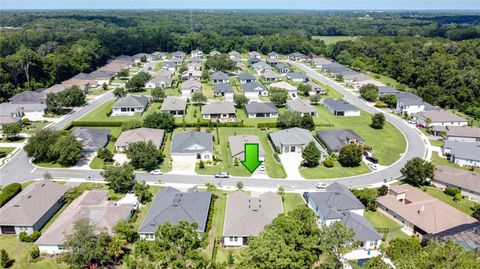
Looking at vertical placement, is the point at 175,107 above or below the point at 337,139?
below

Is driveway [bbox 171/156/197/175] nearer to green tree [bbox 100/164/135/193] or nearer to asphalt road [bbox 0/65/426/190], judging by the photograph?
asphalt road [bbox 0/65/426/190]

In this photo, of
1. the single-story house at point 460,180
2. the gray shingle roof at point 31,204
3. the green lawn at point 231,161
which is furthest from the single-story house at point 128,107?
the single-story house at point 460,180

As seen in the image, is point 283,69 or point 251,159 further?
point 283,69

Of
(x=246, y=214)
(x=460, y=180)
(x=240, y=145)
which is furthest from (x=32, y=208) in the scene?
(x=460, y=180)

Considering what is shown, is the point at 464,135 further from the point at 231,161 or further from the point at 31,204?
the point at 31,204

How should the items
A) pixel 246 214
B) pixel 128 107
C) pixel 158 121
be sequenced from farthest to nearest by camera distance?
pixel 128 107 → pixel 158 121 → pixel 246 214
